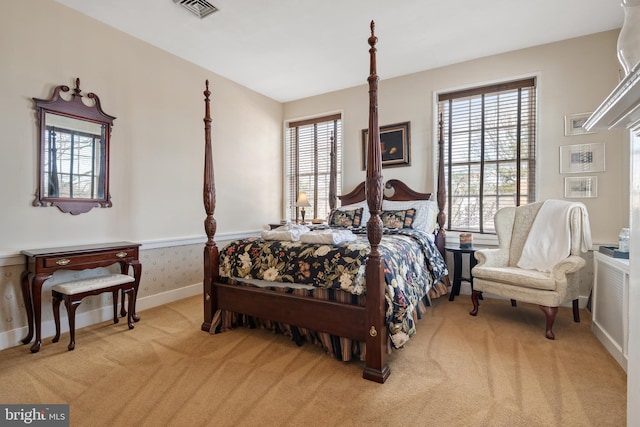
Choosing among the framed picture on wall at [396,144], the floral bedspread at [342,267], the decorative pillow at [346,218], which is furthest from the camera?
the framed picture on wall at [396,144]

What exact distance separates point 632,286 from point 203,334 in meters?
2.72

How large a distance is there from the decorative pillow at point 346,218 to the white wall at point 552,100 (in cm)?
84

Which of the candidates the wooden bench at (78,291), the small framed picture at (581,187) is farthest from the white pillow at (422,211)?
the wooden bench at (78,291)

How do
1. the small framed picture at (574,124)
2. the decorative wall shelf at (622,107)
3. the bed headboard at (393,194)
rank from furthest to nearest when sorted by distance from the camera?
the bed headboard at (393,194)
the small framed picture at (574,124)
the decorative wall shelf at (622,107)

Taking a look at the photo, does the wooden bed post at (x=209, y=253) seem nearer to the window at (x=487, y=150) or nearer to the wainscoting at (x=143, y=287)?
the wainscoting at (x=143, y=287)

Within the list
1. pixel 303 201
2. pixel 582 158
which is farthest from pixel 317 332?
pixel 582 158

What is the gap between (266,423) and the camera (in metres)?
1.61

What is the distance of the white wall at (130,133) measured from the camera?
8.39 ft

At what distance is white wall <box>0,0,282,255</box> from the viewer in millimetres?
2559

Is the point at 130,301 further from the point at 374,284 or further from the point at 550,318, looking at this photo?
the point at 550,318

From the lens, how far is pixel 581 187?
3332 mm

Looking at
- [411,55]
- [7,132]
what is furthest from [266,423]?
[411,55]

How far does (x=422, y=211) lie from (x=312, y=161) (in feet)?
6.90

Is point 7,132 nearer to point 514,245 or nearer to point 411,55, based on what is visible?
point 411,55
